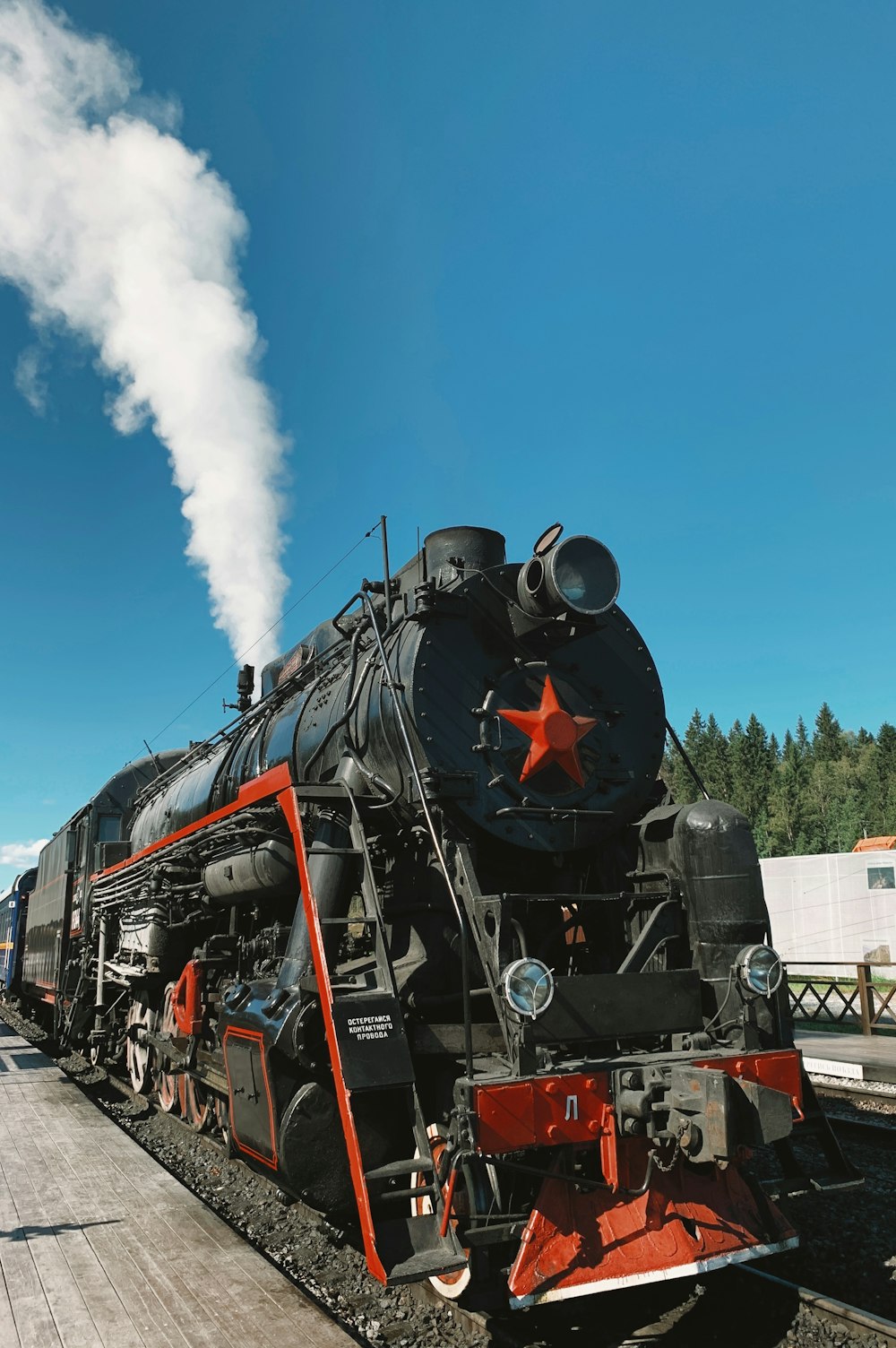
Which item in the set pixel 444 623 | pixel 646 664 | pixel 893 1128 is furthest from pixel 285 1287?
pixel 893 1128

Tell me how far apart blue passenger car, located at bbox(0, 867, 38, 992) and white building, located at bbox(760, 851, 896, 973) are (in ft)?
55.8

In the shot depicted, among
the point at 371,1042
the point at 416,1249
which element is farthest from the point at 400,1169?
the point at 371,1042

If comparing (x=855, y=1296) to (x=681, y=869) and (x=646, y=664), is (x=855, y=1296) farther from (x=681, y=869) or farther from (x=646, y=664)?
(x=646, y=664)

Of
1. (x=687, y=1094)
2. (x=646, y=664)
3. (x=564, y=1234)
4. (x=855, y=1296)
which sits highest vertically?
(x=646, y=664)

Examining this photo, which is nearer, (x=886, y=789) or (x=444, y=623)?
(x=444, y=623)

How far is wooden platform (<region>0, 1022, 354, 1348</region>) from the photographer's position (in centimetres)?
382

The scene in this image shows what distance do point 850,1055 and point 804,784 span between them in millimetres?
80125

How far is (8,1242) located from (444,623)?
3993 millimetres

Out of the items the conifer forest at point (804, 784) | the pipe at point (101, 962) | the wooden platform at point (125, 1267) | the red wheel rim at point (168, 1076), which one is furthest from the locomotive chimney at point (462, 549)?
the conifer forest at point (804, 784)

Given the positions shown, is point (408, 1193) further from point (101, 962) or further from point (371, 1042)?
point (101, 962)

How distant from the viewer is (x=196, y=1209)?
5.33m

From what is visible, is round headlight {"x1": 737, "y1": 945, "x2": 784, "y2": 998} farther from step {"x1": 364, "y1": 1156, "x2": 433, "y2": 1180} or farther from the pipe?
the pipe

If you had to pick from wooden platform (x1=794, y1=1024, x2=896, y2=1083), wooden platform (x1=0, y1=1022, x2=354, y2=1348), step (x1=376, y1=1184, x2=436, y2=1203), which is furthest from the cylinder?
wooden platform (x1=794, y1=1024, x2=896, y2=1083)

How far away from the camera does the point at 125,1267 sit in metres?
4.51
